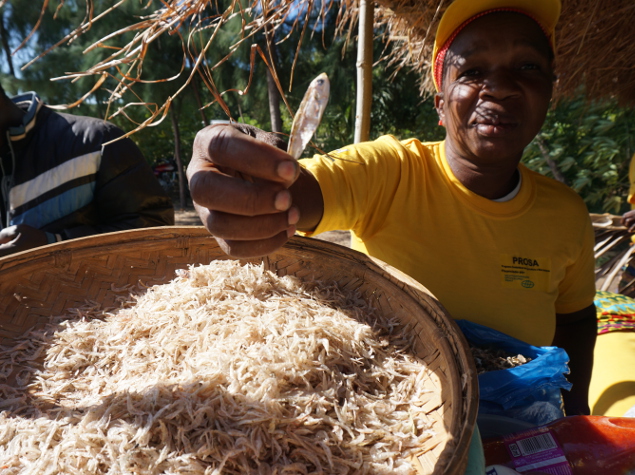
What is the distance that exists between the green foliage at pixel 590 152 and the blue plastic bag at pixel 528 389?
14.1 ft

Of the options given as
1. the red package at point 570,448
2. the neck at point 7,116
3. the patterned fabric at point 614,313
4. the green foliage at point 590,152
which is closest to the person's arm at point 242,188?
the red package at point 570,448

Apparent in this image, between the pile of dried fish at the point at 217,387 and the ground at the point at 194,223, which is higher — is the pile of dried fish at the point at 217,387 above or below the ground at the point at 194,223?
above

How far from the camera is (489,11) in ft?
4.04

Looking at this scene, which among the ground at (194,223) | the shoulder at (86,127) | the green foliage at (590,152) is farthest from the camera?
the ground at (194,223)

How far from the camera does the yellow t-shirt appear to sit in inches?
46.5

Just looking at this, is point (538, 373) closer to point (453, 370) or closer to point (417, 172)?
point (453, 370)

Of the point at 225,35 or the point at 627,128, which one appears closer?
the point at 627,128

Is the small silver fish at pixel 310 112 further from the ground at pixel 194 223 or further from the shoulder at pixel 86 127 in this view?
the ground at pixel 194 223

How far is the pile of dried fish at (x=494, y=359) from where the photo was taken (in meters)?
1.00

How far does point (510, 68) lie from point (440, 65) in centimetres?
24

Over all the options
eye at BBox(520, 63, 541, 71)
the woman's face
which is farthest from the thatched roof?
eye at BBox(520, 63, 541, 71)

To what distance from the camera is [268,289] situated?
1157mm


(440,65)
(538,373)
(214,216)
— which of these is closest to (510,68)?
(440,65)

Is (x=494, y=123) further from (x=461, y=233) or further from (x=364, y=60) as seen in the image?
(x=364, y=60)
